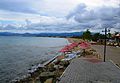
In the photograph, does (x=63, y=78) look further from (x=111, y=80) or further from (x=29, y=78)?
(x=29, y=78)

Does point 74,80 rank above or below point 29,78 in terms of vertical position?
above

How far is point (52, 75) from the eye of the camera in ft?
53.5

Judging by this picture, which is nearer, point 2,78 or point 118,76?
point 118,76

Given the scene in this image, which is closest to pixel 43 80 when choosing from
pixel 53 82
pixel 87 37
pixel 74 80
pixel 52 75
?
pixel 52 75

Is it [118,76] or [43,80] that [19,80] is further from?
[118,76]

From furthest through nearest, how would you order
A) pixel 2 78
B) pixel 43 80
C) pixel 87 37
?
pixel 87 37, pixel 2 78, pixel 43 80

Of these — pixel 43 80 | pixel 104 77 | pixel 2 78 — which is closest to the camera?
pixel 104 77

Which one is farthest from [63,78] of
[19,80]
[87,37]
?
[87,37]

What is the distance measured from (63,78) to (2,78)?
30.3 feet

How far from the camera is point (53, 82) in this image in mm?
14219

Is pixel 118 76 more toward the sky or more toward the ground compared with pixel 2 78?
more toward the sky

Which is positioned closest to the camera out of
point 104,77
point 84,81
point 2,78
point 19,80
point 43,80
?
point 84,81

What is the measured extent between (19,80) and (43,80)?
13.8 feet

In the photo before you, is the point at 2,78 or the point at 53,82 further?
the point at 2,78
